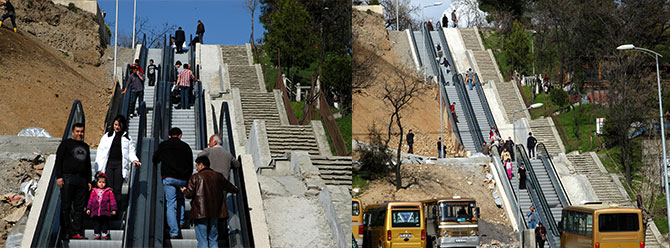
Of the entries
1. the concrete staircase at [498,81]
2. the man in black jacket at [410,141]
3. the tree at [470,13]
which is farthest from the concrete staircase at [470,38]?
the man in black jacket at [410,141]

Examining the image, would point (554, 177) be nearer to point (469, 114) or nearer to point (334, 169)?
point (469, 114)

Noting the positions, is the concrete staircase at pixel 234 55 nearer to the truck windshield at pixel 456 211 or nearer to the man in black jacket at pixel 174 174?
the truck windshield at pixel 456 211

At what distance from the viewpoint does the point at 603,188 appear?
1972 cm

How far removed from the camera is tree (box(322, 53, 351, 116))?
20620 mm

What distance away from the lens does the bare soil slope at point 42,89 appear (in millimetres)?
22328

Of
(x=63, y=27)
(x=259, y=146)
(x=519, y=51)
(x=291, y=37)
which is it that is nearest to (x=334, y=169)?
(x=259, y=146)

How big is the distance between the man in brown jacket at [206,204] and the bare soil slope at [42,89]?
14.1 m

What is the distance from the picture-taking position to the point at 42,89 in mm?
24656

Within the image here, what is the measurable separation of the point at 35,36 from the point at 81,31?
2.30 metres

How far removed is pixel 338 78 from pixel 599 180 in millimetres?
7317

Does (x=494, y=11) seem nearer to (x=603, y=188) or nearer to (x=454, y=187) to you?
(x=603, y=188)

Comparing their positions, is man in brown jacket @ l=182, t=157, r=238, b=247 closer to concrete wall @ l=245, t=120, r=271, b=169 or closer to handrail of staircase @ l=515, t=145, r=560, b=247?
concrete wall @ l=245, t=120, r=271, b=169

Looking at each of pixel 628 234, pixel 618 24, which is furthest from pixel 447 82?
pixel 628 234

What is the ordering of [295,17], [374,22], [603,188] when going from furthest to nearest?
1. [295,17]
2. [374,22]
3. [603,188]
